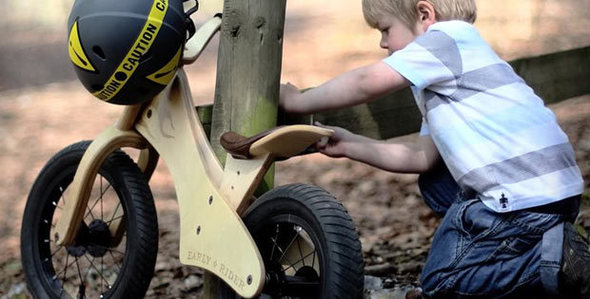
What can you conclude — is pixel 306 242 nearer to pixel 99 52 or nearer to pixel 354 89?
pixel 354 89

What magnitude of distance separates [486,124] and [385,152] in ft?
1.41

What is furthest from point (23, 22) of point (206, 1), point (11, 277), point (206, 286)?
point (206, 286)

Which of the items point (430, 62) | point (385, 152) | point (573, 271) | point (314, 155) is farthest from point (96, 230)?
point (314, 155)

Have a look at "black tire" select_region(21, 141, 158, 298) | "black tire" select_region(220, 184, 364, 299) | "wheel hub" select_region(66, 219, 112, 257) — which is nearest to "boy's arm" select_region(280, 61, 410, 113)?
"black tire" select_region(220, 184, 364, 299)

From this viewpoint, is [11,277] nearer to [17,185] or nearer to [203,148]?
[17,185]

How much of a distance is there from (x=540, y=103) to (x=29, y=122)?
467 cm

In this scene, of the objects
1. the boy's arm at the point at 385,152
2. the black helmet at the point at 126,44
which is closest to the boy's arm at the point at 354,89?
the boy's arm at the point at 385,152

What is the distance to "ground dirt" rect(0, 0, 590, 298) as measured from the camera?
563cm

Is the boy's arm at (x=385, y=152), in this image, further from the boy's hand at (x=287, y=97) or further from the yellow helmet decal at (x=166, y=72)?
the yellow helmet decal at (x=166, y=72)

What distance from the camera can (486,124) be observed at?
3668 mm

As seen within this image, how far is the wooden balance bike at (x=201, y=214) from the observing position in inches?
142

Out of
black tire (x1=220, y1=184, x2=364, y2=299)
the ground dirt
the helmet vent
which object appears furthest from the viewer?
the ground dirt

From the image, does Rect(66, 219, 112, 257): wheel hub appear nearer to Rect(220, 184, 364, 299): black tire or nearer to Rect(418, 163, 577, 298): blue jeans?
Rect(220, 184, 364, 299): black tire

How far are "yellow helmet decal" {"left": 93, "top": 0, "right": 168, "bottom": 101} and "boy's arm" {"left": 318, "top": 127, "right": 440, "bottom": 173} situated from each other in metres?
0.64
